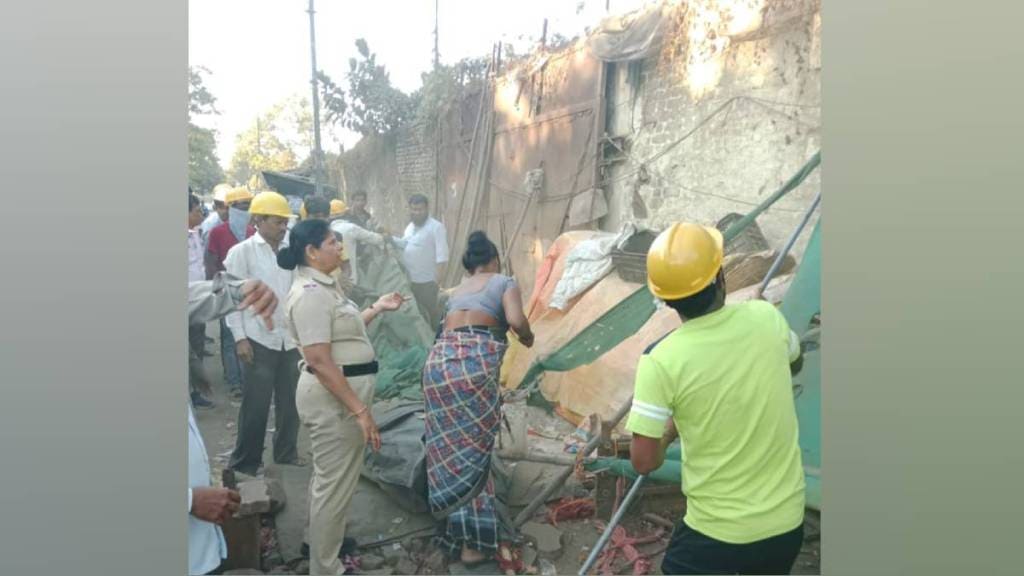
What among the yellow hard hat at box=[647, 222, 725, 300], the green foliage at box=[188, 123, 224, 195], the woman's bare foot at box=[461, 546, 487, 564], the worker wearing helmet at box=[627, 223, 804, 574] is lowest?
the woman's bare foot at box=[461, 546, 487, 564]

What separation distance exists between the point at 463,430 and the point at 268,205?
1343 mm

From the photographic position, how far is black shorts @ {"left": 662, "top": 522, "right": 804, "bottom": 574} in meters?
1.80

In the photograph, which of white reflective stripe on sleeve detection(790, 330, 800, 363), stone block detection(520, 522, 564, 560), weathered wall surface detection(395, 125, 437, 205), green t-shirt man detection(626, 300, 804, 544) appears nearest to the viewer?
green t-shirt man detection(626, 300, 804, 544)

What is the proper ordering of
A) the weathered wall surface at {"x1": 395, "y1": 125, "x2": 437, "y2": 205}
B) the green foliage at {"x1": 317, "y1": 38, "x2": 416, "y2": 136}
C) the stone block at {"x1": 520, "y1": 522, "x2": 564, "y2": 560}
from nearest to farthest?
the stone block at {"x1": 520, "y1": 522, "x2": 564, "y2": 560} < the green foliage at {"x1": 317, "y1": 38, "x2": 416, "y2": 136} < the weathered wall surface at {"x1": 395, "y1": 125, "x2": 437, "y2": 205}

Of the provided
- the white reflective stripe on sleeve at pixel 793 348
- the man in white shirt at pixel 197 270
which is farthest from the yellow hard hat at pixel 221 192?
the white reflective stripe on sleeve at pixel 793 348

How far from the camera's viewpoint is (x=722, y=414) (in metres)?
1.78

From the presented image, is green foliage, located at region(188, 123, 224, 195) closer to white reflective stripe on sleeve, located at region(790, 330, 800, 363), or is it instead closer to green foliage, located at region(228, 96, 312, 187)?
green foliage, located at region(228, 96, 312, 187)

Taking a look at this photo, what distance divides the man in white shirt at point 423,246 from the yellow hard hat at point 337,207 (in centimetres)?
39

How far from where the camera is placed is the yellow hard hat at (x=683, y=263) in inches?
71.6

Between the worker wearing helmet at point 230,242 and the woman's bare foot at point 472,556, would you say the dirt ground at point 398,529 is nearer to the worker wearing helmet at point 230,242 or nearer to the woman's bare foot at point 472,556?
the woman's bare foot at point 472,556

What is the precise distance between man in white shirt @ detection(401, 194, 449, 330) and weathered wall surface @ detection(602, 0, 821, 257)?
0.91 meters

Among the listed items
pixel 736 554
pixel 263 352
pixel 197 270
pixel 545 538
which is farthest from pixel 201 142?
pixel 736 554

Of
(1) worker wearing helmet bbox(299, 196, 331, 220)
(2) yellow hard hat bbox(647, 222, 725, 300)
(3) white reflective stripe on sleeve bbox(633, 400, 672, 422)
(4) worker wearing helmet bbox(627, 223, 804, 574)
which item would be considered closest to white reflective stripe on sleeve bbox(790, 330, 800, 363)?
(4) worker wearing helmet bbox(627, 223, 804, 574)

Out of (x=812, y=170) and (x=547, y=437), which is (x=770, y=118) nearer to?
(x=812, y=170)
